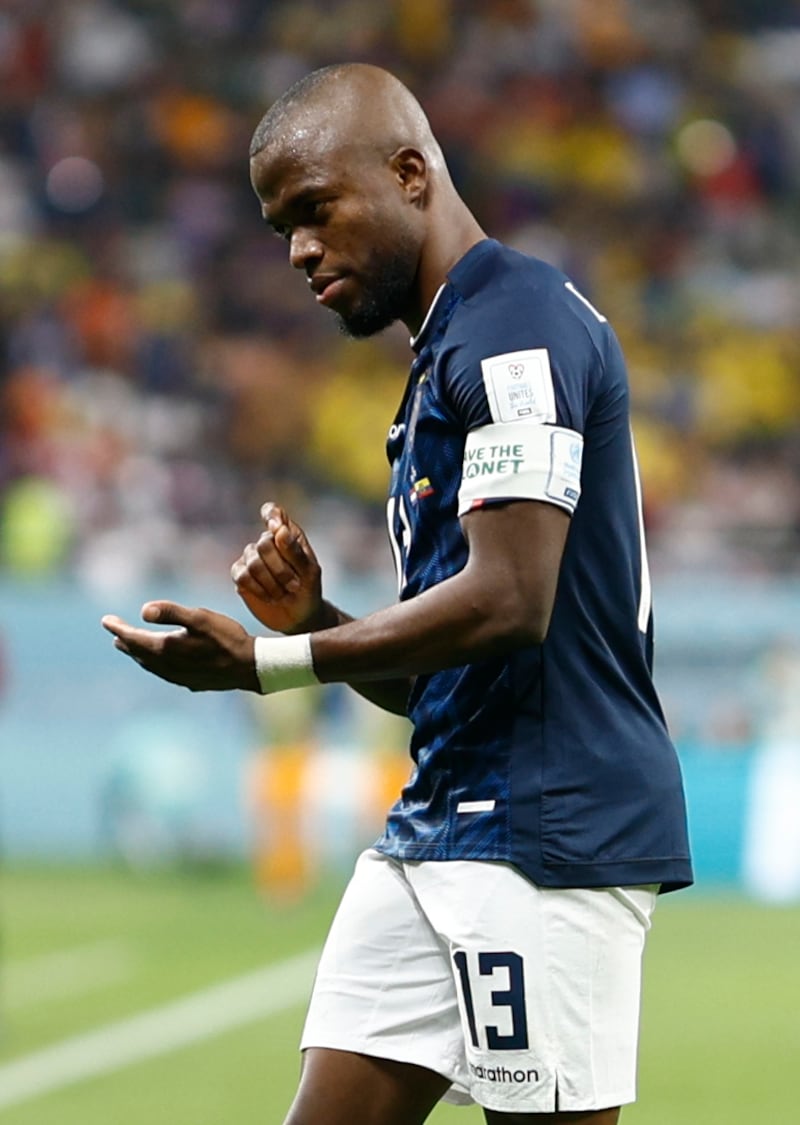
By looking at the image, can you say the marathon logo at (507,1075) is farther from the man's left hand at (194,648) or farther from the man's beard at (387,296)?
the man's beard at (387,296)

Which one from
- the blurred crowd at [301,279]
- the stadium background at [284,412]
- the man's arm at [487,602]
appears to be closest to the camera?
the man's arm at [487,602]

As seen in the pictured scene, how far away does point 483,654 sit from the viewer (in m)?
3.18

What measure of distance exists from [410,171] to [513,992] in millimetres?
1327

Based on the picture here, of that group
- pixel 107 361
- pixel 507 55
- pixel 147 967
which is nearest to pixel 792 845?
pixel 147 967

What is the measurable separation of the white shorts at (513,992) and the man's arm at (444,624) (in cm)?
40

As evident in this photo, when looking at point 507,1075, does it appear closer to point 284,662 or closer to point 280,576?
point 284,662

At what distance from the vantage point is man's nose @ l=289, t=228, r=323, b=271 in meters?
3.43

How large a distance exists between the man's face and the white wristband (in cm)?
59

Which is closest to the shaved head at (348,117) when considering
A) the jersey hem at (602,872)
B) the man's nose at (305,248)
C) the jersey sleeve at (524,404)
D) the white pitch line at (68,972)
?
the man's nose at (305,248)

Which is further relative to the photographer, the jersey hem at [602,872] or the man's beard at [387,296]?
the man's beard at [387,296]

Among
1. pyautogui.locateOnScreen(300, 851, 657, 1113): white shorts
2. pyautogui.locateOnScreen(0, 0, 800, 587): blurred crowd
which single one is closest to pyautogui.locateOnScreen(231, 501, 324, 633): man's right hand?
pyautogui.locateOnScreen(300, 851, 657, 1113): white shorts

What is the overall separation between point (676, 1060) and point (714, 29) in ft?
39.8

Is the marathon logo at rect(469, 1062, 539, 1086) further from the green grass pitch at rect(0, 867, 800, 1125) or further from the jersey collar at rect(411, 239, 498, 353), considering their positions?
the green grass pitch at rect(0, 867, 800, 1125)

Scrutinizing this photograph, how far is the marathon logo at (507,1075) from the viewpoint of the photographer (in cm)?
328
